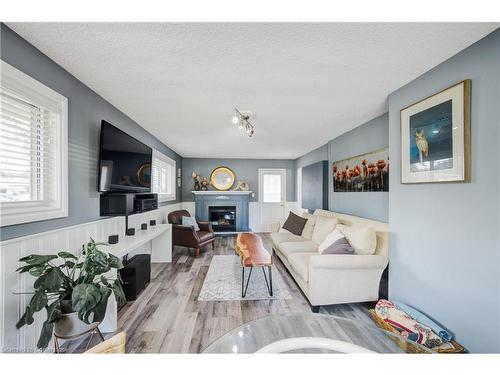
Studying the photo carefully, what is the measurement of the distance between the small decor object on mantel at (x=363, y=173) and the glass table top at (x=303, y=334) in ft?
6.31

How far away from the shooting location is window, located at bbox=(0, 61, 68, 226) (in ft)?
4.07

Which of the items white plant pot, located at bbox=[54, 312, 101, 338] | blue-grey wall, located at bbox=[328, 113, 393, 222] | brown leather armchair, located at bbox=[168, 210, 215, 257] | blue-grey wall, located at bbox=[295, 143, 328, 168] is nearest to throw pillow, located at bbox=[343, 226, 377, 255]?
blue-grey wall, located at bbox=[328, 113, 393, 222]

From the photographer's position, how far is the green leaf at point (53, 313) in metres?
1.15

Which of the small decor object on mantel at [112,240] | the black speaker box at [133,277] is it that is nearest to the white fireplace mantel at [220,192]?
the black speaker box at [133,277]

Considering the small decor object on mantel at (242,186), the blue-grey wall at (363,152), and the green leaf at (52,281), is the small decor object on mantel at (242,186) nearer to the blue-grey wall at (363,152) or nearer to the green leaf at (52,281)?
the blue-grey wall at (363,152)

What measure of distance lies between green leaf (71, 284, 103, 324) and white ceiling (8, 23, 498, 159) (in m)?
1.57

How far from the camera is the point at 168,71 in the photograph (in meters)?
1.62

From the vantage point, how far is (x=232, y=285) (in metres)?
2.72

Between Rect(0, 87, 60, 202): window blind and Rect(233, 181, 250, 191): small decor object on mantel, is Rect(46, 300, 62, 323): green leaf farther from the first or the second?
Rect(233, 181, 250, 191): small decor object on mantel

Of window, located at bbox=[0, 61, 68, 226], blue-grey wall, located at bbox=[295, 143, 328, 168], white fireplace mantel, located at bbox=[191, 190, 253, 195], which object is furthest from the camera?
white fireplace mantel, located at bbox=[191, 190, 253, 195]

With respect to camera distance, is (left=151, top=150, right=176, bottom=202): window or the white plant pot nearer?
the white plant pot

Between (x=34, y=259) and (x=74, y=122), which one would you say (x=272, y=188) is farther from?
(x=34, y=259)
